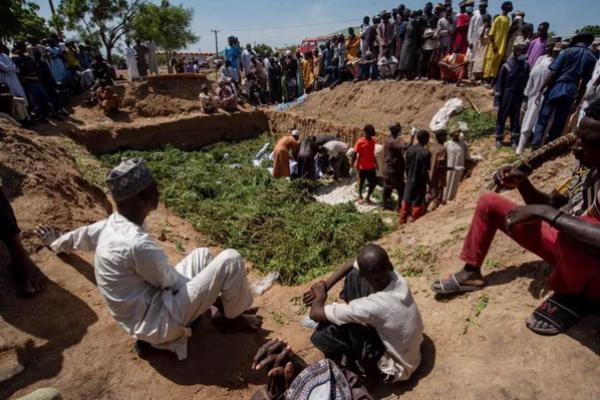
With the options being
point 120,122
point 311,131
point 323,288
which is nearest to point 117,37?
point 120,122

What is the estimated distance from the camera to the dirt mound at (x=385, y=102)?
10508 mm

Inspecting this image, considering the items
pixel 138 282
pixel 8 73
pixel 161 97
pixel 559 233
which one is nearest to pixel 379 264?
pixel 559 233

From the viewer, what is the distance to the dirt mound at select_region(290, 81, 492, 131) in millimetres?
10508

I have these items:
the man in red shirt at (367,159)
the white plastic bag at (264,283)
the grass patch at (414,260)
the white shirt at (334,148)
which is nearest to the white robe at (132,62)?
the white shirt at (334,148)

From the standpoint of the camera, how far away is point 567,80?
255 inches

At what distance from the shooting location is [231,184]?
31.8 ft

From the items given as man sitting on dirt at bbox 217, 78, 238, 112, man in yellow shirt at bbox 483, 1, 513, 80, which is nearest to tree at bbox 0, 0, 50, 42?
man sitting on dirt at bbox 217, 78, 238, 112

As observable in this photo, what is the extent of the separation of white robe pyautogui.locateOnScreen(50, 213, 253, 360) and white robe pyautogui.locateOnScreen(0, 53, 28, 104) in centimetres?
945

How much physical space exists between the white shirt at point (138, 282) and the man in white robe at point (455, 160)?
551cm

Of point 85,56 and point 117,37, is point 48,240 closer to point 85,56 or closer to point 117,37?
point 85,56

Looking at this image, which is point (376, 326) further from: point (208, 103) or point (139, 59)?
point (139, 59)

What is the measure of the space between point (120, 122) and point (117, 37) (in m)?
22.9

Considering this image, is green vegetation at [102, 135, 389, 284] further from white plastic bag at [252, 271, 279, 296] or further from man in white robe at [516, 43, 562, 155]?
man in white robe at [516, 43, 562, 155]

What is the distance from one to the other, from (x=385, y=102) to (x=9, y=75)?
10.6 metres
